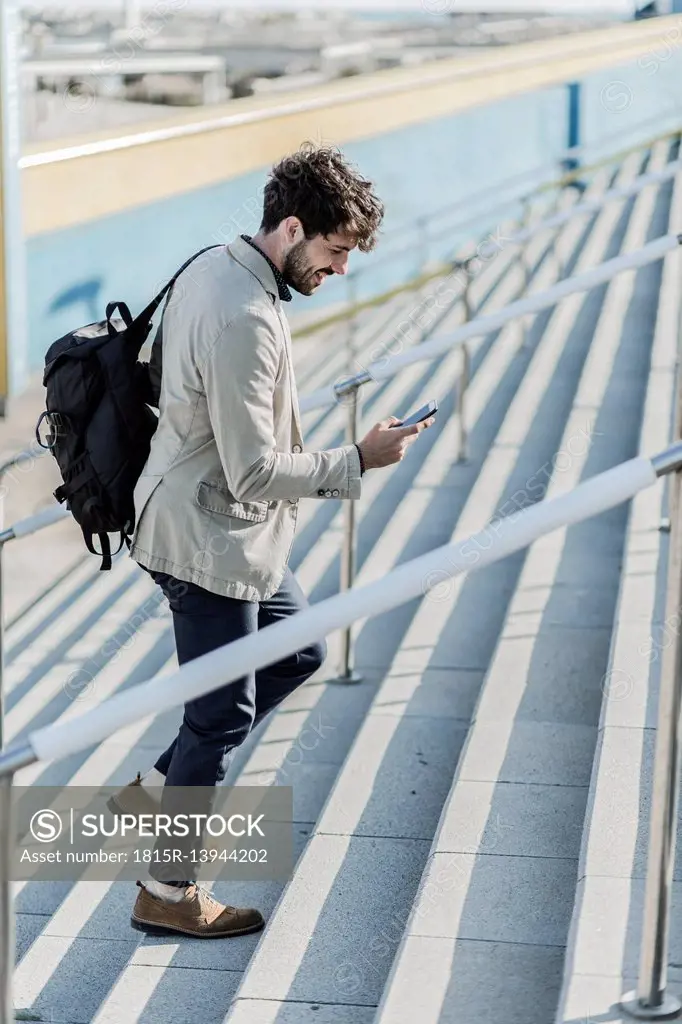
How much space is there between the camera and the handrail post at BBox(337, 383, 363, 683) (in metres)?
3.52

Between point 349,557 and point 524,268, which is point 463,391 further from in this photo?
point 349,557

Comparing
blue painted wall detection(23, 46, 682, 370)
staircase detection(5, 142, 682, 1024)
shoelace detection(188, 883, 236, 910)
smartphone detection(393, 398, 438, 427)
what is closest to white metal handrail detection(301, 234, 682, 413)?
smartphone detection(393, 398, 438, 427)

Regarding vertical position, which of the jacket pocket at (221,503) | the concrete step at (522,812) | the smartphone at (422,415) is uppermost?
the smartphone at (422,415)

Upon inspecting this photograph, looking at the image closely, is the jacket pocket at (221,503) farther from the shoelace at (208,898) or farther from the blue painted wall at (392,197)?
the blue painted wall at (392,197)

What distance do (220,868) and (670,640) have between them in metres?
1.47

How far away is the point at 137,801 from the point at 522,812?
2.62 ft

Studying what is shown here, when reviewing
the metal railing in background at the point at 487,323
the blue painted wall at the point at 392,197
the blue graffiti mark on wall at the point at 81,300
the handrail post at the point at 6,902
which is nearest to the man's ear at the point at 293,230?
the metal railing in background at the point at 487,323

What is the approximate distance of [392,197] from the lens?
11891 mm

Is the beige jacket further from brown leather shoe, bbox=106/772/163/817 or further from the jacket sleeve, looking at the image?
brown leather shoe, bbox=106/772/163/817

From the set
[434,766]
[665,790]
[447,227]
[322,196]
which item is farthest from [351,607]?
[447,227]

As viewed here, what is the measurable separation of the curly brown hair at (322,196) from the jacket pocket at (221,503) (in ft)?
1.57

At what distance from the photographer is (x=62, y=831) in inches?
134

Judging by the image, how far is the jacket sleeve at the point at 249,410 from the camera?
221cm

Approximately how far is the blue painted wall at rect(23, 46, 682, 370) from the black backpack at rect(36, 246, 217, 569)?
3.45 m
